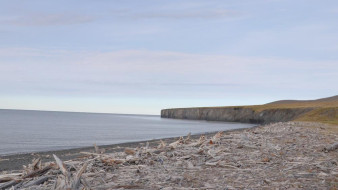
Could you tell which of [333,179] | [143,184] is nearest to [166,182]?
[143,184]

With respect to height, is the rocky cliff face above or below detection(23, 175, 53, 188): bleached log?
above

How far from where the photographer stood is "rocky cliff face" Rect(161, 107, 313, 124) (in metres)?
88.0

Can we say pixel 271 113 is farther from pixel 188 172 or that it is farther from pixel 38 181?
pixel 38 181

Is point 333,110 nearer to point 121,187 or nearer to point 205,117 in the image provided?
point 121,187

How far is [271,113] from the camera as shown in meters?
96.6

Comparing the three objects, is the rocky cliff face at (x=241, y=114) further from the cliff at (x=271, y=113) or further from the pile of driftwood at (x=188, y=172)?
the pile of driftwood at (x=188, y=172)

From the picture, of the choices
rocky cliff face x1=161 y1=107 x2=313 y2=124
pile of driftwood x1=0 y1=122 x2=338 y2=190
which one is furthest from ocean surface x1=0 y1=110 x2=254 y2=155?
pile of driftwood x1=0 y1=122 x2=338 y2=190

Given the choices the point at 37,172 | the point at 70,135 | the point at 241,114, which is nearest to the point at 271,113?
the point at 241,114

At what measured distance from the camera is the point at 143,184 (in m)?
7.86

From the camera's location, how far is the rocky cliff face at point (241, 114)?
88000 millimetres

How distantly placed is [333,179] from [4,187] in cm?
758

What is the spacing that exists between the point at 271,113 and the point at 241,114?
20.3m

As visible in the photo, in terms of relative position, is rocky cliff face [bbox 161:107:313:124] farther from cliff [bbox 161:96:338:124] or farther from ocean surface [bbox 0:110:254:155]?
ocean surface [bbox 0:110:254:155]

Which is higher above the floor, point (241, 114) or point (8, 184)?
point (241, 114)
